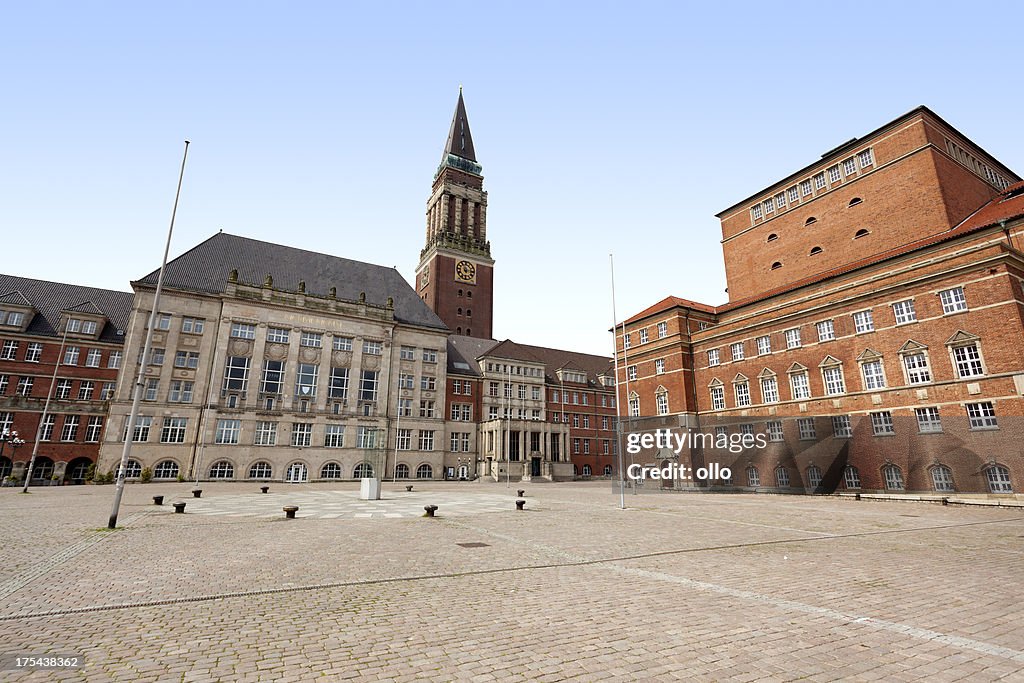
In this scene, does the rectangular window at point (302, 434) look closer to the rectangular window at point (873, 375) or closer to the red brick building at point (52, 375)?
the red brick building at point (52, 375)

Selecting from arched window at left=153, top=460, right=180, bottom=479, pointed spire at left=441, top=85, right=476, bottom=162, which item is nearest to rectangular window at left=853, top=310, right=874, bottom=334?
arched window at left=153, top=460, right=180, bottom=479

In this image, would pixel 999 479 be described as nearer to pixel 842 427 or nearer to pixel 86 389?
pixel 842 427

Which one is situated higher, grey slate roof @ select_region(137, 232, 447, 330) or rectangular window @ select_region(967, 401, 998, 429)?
grey slate roof @ select_region(137, 232, 447, 330)

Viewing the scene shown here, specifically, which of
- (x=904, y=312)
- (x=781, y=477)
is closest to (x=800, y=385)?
(x=781, y=477)

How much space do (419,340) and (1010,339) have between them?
176ft

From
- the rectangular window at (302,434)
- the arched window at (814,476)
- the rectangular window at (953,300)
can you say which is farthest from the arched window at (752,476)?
the rectangular window at (302,434)

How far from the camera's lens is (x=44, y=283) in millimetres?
55500

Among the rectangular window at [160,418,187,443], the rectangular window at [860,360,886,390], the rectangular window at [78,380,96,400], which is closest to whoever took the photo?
the rectangular window at [860,360,886,390]

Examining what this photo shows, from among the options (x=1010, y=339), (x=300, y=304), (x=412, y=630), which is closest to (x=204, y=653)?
(x=412, y=630)

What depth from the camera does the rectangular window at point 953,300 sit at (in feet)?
92.1

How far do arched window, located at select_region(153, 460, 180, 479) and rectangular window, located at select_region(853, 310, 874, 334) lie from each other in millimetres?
59177

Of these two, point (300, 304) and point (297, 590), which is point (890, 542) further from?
point (300, 304)

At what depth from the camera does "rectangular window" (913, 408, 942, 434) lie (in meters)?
28.1

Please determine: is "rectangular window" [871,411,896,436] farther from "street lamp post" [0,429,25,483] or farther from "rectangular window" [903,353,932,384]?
A: "street lamp post" [0,429,25,483]
